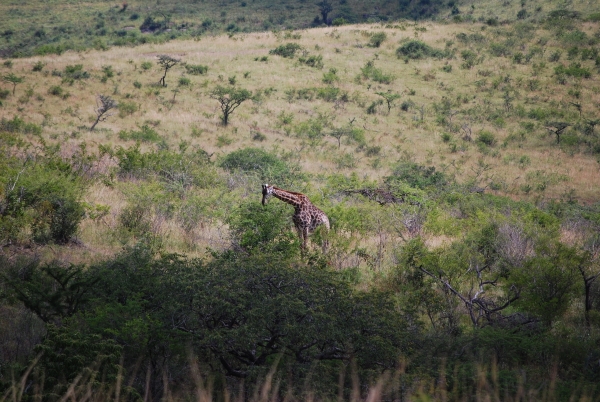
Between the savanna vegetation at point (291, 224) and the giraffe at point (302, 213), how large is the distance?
0.31m

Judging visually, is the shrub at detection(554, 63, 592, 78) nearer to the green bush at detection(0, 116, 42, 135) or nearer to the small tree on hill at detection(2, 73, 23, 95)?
the green bush at detection(0, 116, 42, 135)

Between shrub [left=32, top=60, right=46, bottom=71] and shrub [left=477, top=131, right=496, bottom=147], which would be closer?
shrub [left=477, top=131, right=496, bottom=147]

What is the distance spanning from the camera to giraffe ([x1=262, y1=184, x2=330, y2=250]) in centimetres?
989

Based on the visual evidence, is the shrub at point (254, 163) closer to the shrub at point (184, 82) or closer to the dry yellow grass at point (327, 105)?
the dry yellow grass at point (327, 105)

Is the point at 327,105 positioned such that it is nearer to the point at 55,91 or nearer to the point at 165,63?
the point at 165,63

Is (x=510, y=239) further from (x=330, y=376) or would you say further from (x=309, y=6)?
(x=309, y=6)

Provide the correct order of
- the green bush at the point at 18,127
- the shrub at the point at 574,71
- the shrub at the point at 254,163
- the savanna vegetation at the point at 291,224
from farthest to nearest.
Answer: the shrub at the point at 574,71 < the green bush at the point at 18,127 < the shrub at the point at 254,163 < the savanna vegetation at the point at 291,224

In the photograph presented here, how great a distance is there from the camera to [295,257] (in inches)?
341

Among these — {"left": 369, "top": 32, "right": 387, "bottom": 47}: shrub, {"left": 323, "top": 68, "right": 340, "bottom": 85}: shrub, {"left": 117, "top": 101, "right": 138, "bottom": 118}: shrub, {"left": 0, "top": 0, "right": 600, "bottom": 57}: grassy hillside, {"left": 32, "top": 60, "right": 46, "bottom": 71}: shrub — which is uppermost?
{"left": 0, "top": 0, "right": 600, "bottom": 57}: grassy hillside

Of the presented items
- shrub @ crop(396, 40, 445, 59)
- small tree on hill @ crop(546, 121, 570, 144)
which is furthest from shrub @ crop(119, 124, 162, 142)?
shrub @ crop(396, 40, 445, 59)

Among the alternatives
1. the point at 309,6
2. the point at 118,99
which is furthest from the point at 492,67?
the point at 309,6

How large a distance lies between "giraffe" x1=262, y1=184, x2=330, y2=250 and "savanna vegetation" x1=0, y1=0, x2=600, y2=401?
0.31m

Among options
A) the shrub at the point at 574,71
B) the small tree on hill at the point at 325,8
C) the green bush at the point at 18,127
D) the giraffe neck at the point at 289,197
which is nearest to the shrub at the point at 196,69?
the green bush at the point at 18,127

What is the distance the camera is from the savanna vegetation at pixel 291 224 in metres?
5.24
